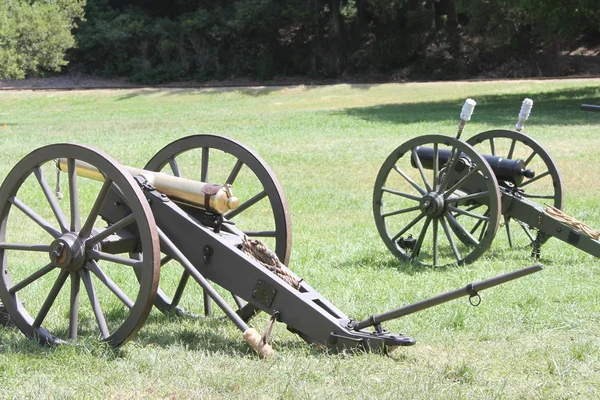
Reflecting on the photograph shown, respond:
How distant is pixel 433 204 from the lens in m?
7.84

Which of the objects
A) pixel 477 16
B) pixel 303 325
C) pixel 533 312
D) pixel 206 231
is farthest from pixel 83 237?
pixel 477 16

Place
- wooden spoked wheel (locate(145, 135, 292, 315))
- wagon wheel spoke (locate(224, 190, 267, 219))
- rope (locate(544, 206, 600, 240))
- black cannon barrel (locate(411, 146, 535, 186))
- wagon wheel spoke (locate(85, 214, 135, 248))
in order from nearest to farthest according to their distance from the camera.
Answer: wagon wheel spoke (locate(85, 214, 135, 248))
wooden spoked wheel (locate(145, 135, 292, 315))
wagon wheel spoke (locate(224, 190, 267, 219))
rope (locate(544, 206, 600, 240))
black cannon barrel (locate(411, 146, 535, 186))

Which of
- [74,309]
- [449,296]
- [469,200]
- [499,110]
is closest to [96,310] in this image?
[74,309]

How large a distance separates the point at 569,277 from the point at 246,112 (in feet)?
77.9

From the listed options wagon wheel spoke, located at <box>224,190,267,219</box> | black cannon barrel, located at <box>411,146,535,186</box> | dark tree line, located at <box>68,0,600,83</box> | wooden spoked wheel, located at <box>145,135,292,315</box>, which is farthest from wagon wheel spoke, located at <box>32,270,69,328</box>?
dark tree line, located at <box>68,0,600,83</box>

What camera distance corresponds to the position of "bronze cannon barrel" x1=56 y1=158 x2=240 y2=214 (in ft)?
17.6

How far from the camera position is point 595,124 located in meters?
21.5

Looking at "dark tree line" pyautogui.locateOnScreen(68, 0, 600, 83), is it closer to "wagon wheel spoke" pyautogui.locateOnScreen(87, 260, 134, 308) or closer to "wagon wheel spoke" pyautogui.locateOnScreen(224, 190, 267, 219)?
"wagon wheel spoke" pyautogui.locateOnScreen(224, 190, 267, 219)

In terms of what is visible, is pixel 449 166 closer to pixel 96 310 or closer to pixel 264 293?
pixel 264 293

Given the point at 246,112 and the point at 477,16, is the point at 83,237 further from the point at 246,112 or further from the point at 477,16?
the point at 477,16

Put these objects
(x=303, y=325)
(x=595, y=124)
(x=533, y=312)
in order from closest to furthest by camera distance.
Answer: (x=303, y=325) < (x=533, y=312) < (x=595, y=124)

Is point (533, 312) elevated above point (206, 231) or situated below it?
below

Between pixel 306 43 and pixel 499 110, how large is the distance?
890 inches

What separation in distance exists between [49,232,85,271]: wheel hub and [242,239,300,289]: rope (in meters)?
0.96
